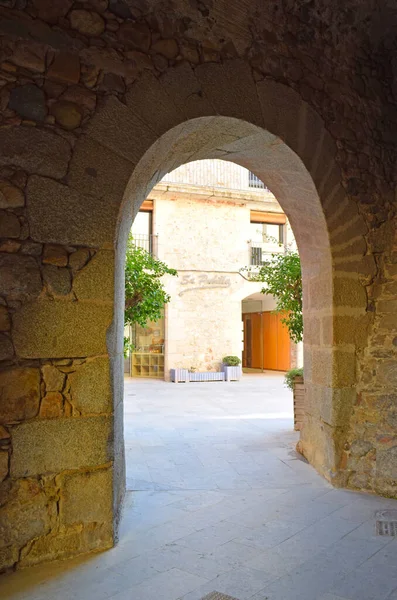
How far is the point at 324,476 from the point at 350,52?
10.5ft

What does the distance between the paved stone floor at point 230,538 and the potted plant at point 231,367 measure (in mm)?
7574

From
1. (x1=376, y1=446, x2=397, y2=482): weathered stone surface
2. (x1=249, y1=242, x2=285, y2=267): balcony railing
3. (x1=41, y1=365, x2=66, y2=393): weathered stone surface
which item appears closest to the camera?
(x1=41, y1=365, x2=66, y2=393): weathered stone surface

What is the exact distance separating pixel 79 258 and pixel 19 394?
72 centimetres

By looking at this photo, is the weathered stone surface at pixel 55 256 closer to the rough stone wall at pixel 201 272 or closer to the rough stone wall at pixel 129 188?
the rough stone wall at pixel 129 188

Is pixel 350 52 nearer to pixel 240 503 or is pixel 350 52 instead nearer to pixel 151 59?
pixel 151 59

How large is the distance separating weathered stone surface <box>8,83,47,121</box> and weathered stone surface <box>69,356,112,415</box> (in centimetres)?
126

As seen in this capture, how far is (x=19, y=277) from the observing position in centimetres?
224

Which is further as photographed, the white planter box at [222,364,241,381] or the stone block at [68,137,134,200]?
the white planter box at [222,364,241,381]

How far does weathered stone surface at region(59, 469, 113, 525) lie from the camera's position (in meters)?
2.29

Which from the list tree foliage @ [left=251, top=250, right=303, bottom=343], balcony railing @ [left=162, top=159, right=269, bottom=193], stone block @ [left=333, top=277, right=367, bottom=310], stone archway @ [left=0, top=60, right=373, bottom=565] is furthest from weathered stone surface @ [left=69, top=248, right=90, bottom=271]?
balcony railing @ [left=162, top=159, right=269, bottom=193]

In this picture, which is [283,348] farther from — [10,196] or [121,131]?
[10,196]

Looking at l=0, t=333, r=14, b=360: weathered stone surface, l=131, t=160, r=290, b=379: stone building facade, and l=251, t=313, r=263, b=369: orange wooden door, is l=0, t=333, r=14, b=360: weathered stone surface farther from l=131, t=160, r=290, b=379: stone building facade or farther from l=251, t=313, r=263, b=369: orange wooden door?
l=251, t=313, r=263, b=369: orange wooden door

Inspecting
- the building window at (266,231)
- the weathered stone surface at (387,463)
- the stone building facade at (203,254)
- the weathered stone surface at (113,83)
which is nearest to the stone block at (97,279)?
the weathered stone surface at (113,83)

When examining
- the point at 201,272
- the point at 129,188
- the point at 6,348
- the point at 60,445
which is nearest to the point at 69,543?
the point at 60,445
